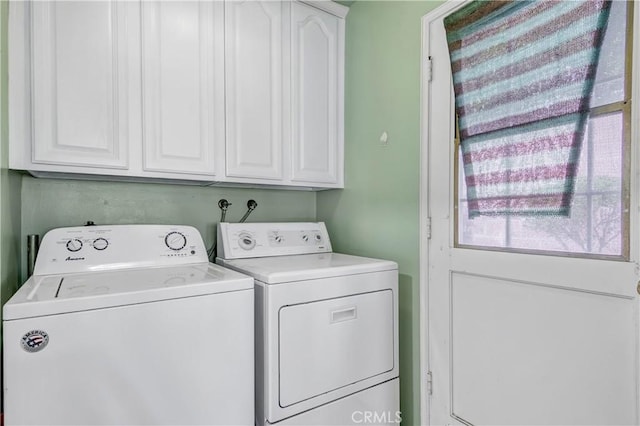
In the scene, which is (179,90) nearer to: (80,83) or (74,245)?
(80,83)

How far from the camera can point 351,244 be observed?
204cm

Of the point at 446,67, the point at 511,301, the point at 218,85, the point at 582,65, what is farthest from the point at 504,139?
the point at 218,85

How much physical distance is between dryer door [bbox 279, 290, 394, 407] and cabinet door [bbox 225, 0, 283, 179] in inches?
31.5

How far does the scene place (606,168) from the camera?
1.03 m

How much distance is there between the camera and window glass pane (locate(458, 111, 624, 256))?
1.01 m

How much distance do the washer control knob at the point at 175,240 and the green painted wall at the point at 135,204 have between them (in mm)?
187

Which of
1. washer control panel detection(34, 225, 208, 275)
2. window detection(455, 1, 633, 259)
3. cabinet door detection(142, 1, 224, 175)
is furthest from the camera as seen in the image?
cabinet door detection(142, 1, 224, 175)

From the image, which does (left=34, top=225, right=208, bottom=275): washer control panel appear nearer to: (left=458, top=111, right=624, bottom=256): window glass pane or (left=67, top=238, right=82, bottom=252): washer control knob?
(left=67, top=238, right=82, bottom=252): washer control knob

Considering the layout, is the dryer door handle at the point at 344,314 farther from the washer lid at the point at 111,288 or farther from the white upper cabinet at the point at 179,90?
the white upper cabinet at the point at 179,90

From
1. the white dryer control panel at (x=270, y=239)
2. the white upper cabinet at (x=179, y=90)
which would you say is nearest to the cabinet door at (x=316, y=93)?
the white upper cabinet at (x=179, y=90)

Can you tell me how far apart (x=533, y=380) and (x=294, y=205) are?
155cm

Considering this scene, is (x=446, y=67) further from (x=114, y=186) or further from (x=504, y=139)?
(x=114, y=186)

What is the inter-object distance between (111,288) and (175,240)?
0.58m
